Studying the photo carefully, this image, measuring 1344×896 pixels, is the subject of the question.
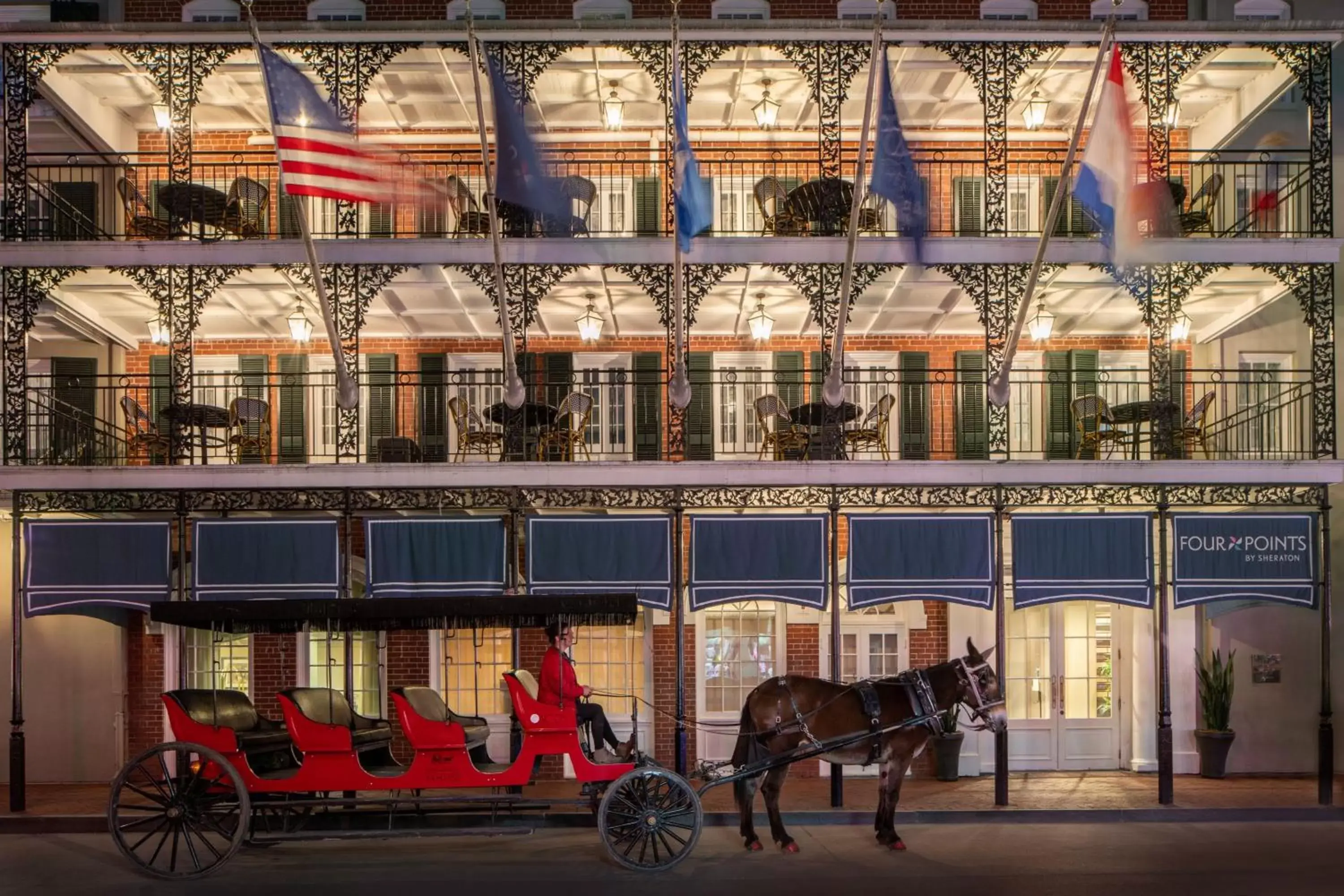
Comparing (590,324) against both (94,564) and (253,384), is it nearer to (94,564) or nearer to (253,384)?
(253,384)

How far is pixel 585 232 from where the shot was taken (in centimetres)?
1762

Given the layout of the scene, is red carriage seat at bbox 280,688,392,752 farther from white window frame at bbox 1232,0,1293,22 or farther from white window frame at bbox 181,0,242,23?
white window frame at bbox 1232,0,1293,22

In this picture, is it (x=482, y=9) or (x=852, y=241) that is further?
(x=482, y=9)

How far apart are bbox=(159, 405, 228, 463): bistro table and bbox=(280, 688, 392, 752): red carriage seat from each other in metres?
4.60

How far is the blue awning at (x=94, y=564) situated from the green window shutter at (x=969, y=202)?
12717 millimetres

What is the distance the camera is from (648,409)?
20547 mm

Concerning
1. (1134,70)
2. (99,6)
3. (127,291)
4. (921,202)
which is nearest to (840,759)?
(921,202)

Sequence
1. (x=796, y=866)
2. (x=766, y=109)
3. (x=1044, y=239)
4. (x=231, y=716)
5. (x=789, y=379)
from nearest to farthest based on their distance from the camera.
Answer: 1. (x=796, y=866)
2. (x=231, y=716)
3. (x=1044, y=239)
4. (x=766, y=109)
5. (x=789, y=379)

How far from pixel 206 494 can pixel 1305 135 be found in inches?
673

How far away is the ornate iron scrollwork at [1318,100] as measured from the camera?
17.1 metres

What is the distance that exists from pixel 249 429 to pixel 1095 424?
13.2 meters

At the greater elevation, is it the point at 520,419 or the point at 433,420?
the point at 433,420

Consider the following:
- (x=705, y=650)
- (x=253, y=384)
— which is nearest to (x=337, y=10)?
(x=253, y=384)

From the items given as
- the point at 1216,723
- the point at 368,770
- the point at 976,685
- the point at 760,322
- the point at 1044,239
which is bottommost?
the point at 1216,723
